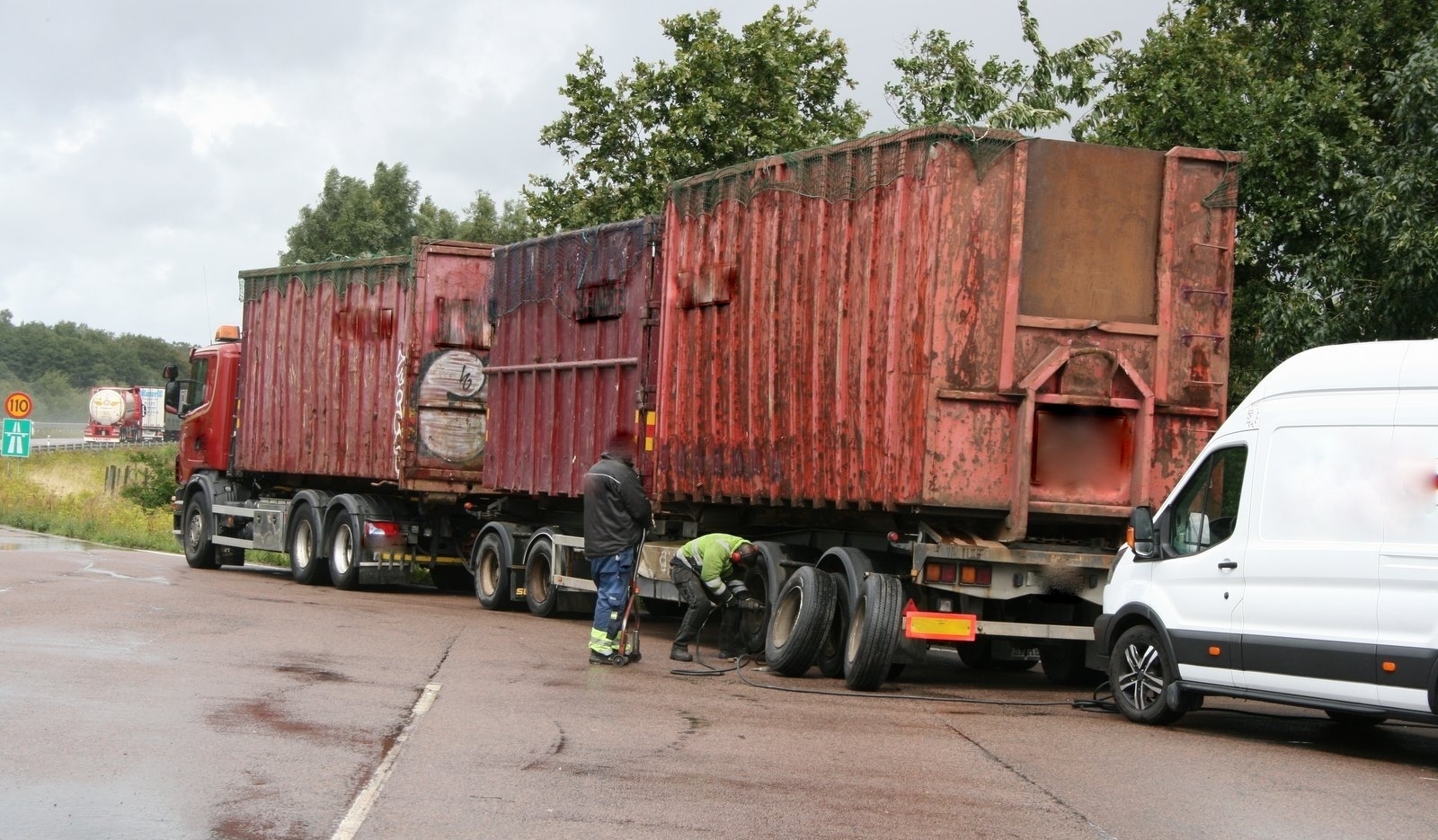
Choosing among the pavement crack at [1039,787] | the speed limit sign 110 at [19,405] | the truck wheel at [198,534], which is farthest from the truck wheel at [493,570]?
the speed limit sign 110 at [19,405]

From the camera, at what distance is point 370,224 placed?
62.5 m

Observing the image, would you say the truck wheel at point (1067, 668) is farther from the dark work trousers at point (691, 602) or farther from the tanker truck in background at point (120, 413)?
the tanker truck in background at point (120, 413)

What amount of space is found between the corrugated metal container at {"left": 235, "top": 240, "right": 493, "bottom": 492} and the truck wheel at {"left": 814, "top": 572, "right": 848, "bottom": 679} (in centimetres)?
807

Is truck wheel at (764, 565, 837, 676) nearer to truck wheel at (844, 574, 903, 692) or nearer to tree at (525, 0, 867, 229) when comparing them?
truck wheel at (844, 574, 903, 692)

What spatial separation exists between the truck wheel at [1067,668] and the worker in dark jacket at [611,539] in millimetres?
3216

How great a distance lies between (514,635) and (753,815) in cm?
842

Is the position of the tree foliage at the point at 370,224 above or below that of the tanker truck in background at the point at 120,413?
above

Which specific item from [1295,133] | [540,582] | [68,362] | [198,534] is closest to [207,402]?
[198,534]

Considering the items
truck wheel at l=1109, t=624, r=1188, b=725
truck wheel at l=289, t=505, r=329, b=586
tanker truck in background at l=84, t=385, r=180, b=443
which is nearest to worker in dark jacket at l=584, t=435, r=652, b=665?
truck wheel at l=1109, t=624, r=1188, b=725

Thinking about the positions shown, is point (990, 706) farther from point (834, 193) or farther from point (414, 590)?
point (414, 590)

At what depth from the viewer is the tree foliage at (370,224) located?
6259cm

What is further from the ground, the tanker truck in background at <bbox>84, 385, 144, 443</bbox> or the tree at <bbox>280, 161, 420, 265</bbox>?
the tree at <bbox>280, 161, 420, 265</bbox>

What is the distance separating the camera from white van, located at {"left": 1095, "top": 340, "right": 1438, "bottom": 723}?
8625 mm

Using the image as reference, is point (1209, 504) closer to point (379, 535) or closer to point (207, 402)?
point (379, 535)
